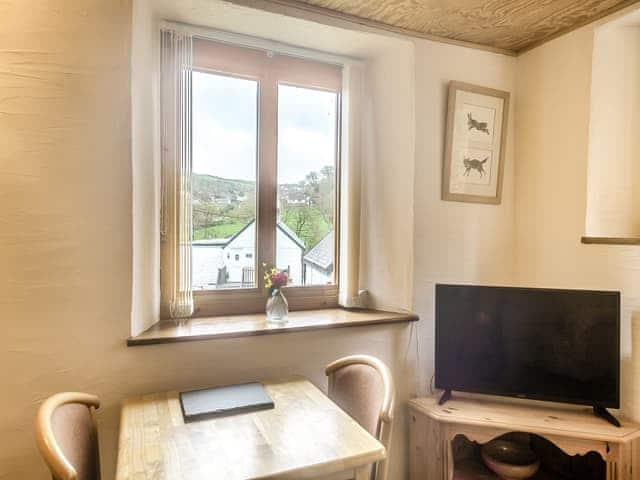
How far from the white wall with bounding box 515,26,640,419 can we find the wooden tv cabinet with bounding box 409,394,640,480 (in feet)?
0.82

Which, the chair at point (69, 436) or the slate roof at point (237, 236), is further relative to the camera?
the slate roof at point (237, 236)

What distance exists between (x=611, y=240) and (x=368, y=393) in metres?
1.28

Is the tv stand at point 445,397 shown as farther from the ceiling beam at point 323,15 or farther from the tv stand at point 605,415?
the ceiling beam at point 323,15

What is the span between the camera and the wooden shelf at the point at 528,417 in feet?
4.80

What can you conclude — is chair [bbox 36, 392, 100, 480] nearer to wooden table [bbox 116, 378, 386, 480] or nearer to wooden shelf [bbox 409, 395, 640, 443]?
wooden table [bbox 116, 378, 386, 480]

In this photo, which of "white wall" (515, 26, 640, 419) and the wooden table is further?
"white wall" (515, 26, 640, 419)

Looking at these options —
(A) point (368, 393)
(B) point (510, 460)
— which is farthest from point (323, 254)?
(B) point (510, 460)

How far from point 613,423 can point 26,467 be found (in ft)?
7.07

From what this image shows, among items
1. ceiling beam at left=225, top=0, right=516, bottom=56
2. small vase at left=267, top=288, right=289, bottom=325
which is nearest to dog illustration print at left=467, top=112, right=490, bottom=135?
ceiling beam at left=225, top=0, right=516, bottom=56

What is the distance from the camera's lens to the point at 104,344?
4.47 ft

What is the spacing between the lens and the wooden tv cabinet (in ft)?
4.70

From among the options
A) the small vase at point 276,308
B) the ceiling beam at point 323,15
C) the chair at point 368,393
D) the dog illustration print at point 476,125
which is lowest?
the chair at point 368,393

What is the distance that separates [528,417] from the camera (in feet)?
5.22

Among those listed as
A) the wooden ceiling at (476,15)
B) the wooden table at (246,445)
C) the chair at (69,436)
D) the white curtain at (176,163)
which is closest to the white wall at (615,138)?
the wooden ceiling at (476,15)
